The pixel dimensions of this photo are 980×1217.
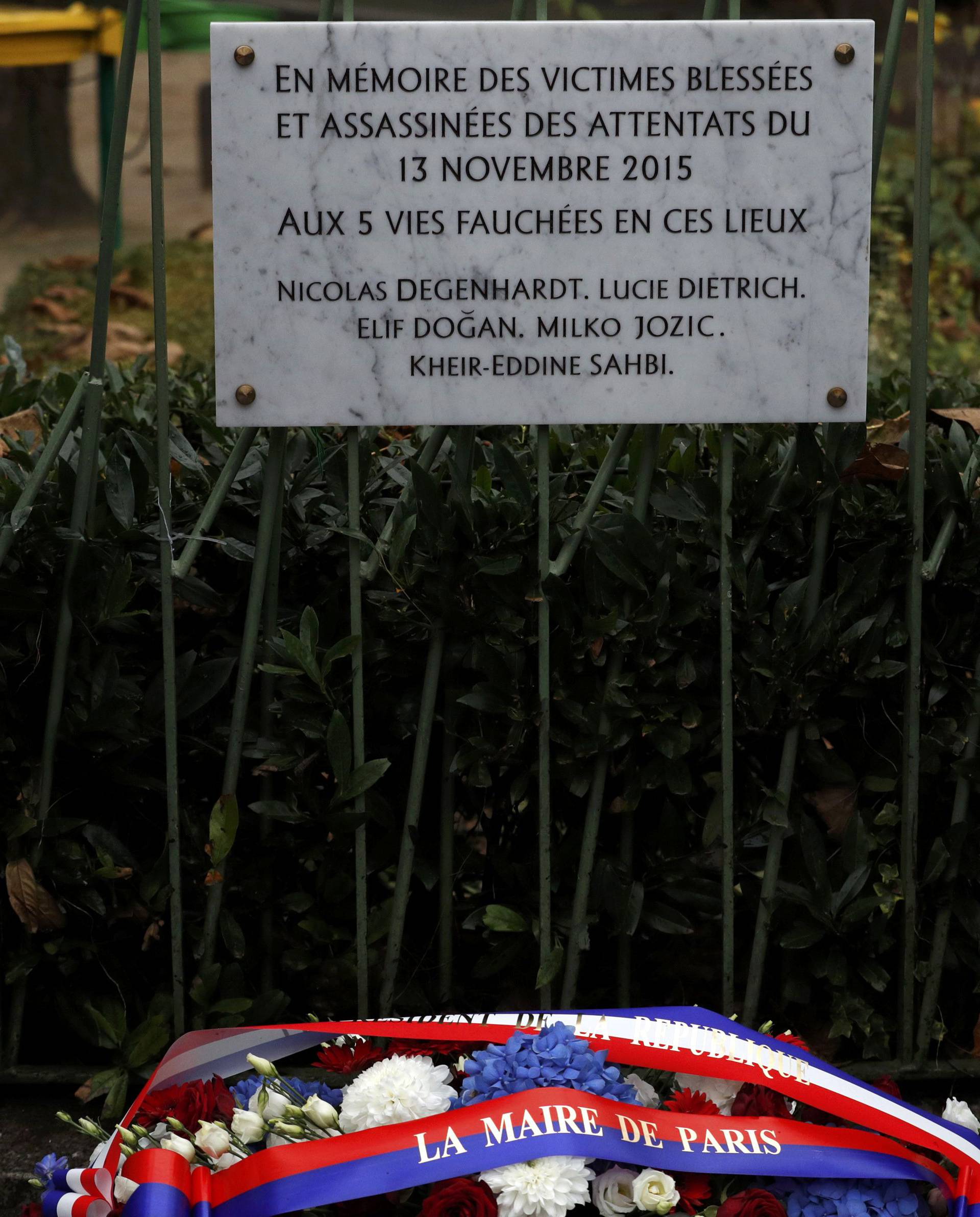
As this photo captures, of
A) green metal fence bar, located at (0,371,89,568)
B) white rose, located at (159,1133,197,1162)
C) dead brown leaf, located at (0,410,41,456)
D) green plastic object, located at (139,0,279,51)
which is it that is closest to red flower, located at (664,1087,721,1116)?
white rose, located at (159,1133,197,1162)

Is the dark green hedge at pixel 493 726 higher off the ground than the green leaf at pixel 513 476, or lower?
lower

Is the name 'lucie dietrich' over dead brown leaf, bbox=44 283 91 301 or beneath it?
beneath

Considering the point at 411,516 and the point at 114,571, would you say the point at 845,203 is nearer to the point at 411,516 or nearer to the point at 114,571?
the point at 411,516

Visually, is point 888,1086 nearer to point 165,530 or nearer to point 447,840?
point 447,840

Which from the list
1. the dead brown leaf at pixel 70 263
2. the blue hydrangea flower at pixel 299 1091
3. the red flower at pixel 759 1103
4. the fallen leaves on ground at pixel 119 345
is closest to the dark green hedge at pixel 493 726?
the blue hydrangea flower at pixel 299 1091

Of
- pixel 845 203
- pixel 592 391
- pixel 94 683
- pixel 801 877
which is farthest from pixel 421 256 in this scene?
pixel 801 877

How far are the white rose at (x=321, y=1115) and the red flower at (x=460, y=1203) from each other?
0.21m

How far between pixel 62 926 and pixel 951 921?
4.82 ft

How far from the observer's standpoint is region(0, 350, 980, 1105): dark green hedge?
212 centimetres

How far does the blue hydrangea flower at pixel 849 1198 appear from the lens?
1.71 m

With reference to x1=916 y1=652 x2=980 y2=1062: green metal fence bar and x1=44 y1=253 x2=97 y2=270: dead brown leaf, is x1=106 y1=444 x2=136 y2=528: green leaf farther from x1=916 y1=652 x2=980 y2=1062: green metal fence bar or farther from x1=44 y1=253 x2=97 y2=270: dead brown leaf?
x1=44 y1=253 x2=97 y2=270: dead brown leaf

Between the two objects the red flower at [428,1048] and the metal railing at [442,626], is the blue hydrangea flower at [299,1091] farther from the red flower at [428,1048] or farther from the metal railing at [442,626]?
the metal railing at [442,626]

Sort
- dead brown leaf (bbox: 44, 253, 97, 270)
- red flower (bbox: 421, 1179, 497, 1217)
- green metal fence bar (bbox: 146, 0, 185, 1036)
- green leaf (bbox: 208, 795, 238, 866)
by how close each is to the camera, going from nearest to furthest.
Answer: red flower (bbox: 421, 1179, 497, 1217)
green metal fence bar (bbox: 146, 0, 185, 1036)
green leaf (bbox: 208, 795, 238, 866)
dead brown leaf (bbox: 44, 253, 97, 270)

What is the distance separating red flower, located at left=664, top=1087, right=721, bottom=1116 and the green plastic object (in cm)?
770
